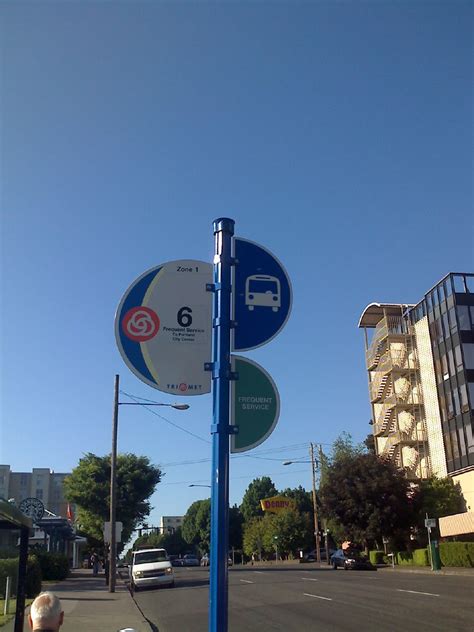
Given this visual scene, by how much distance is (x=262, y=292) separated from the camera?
14.2 ft

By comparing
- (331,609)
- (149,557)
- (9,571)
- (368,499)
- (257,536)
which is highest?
(368,499)

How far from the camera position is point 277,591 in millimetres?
23328

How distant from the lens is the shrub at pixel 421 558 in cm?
4062

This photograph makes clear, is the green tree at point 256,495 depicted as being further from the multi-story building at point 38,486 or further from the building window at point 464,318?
the building window at point 464,318

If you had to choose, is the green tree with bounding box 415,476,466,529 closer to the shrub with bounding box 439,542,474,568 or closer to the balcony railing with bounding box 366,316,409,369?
the shrub with bounding box 439,542,474,568

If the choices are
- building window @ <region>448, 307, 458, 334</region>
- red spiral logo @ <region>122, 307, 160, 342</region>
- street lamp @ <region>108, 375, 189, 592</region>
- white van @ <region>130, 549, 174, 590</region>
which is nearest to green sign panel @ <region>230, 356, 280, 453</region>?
red spiral logo @ <region>122, 307, 160, 342</region>

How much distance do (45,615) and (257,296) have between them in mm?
2216

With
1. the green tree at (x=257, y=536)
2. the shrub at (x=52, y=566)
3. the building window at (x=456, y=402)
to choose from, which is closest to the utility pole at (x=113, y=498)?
the shrub at (x=52, y=566)

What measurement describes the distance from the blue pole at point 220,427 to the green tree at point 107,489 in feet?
152

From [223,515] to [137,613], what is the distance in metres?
16.2

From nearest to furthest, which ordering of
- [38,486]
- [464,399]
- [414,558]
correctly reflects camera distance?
[414,558]
[464,399]
[38,486]

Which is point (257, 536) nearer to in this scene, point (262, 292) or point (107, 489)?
point (107, 489)

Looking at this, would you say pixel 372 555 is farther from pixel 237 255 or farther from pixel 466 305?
pixel 237 255

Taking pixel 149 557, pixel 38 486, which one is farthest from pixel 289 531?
pixel 38 486
